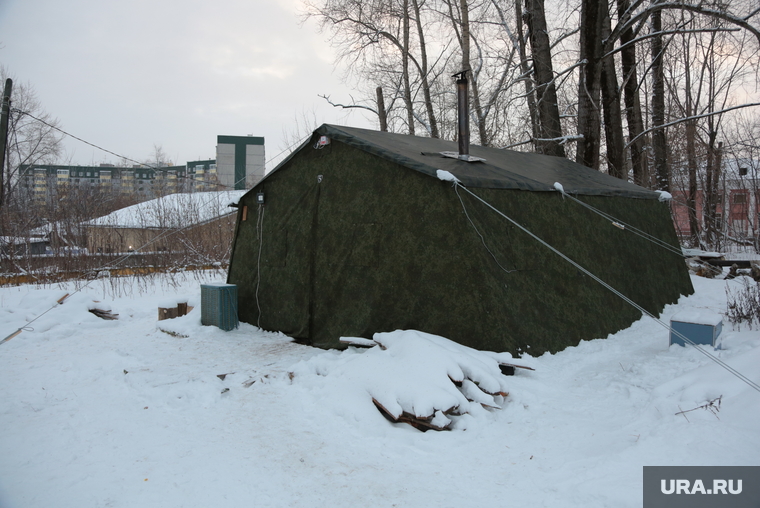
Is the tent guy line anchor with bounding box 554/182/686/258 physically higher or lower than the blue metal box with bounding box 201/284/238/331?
higher

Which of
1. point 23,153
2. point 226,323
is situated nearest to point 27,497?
point 226,323

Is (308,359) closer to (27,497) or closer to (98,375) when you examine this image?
(98,375)

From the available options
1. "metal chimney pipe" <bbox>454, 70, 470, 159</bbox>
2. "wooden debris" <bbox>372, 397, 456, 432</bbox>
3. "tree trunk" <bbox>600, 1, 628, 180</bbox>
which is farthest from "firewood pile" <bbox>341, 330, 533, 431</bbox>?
"tree trunk" <bbox>600, 1, 628, 180</bbox>

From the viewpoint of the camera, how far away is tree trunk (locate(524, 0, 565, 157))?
37.9ft

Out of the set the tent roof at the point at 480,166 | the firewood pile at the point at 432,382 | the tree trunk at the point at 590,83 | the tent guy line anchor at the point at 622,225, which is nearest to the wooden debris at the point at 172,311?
the tent roof at the point at 480,166

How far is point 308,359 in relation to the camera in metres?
4.82

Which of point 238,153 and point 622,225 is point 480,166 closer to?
point 622,225

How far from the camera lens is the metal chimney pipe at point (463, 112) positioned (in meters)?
5.42

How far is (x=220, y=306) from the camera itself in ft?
20.4

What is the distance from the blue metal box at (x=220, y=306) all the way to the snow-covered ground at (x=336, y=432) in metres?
1.15

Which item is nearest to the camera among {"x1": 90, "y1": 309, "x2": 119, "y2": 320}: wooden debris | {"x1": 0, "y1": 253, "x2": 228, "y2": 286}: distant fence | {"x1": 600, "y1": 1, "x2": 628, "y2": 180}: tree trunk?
{"x1": 90, "y1": 309, "x2": 119, "y2": 320}: wooden debris

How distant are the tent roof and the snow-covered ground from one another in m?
1.87

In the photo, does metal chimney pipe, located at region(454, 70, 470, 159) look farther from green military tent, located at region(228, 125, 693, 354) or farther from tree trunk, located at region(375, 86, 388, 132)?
tree trunk, located at region(375, 86, 388, 132)

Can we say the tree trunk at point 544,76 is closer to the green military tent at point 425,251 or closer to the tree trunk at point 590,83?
the tree trunk at point 590,83
